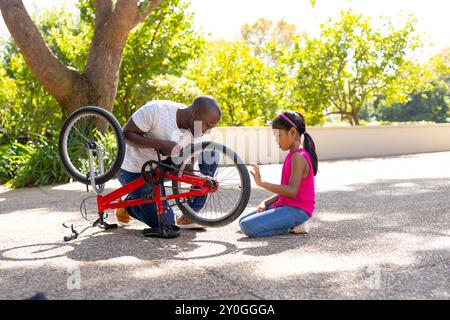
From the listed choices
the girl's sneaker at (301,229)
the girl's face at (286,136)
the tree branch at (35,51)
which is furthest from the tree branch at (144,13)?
the girl's sneaker at (301,229)

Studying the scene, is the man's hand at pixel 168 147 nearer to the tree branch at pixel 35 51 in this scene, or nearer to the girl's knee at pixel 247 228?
the girl's knee at pixel 247 228

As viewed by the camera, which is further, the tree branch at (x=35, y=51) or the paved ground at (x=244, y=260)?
the tree branch at (x=35, y=51)

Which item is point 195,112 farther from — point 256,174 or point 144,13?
point 144,13

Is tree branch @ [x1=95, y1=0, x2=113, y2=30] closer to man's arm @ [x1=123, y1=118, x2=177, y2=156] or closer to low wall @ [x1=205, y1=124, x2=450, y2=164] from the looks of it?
low wall @ [x1=205, y1=124, x2=450, y2=164]

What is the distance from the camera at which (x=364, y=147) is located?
16891 millimetres

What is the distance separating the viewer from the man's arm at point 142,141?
4.36 meters

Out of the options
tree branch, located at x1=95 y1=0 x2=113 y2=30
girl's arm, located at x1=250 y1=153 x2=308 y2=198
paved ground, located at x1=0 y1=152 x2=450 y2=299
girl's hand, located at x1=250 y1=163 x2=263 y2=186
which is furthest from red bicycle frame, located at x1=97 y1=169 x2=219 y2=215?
tree branch, located at x1=95 y1=0 x2=113 y2=30

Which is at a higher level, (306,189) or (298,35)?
(298,35)

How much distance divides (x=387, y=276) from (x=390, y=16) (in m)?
17.5

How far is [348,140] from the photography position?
649 inches

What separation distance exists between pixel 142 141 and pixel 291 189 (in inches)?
47.9

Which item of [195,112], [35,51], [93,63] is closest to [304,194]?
[195,112]
